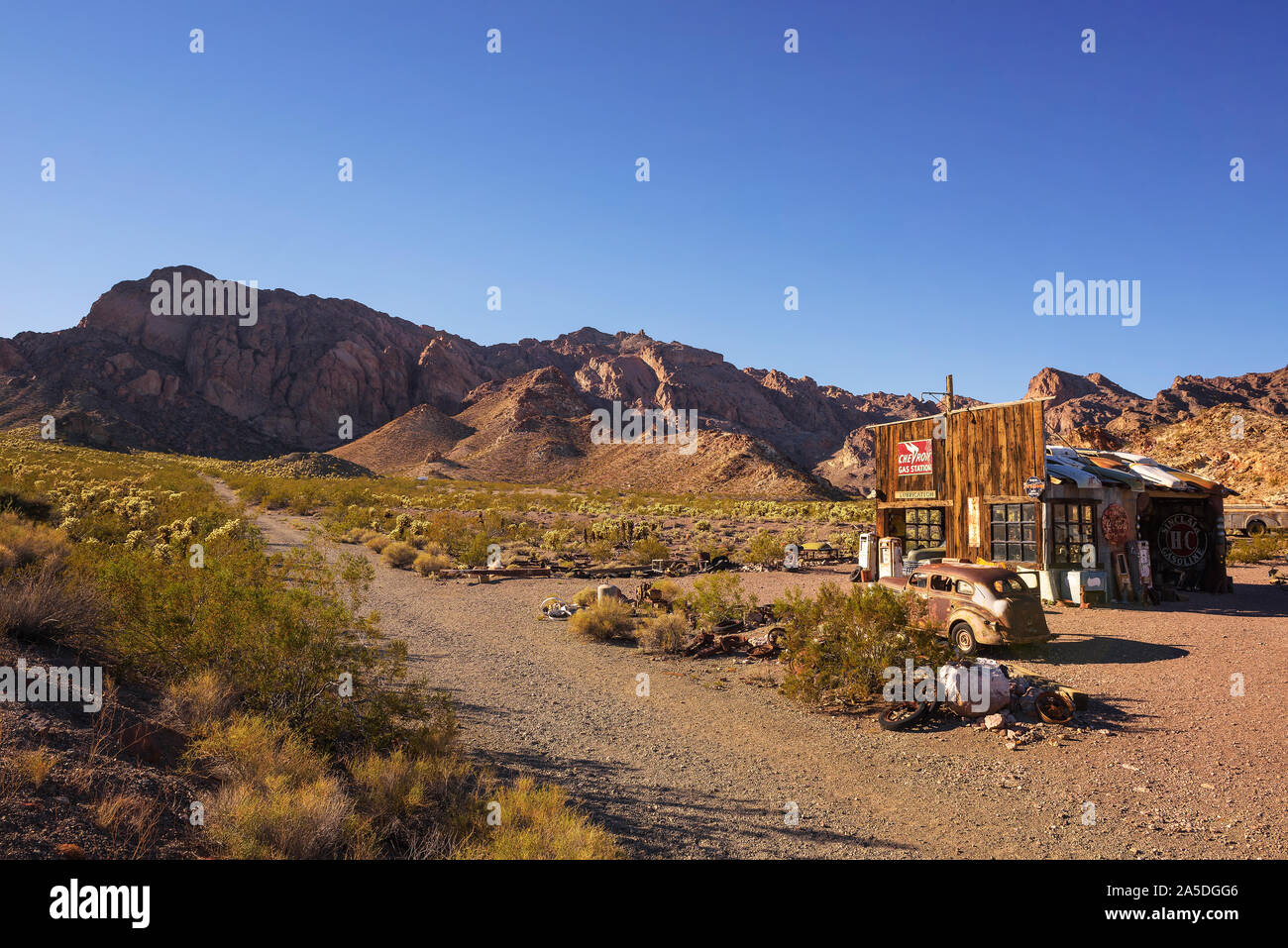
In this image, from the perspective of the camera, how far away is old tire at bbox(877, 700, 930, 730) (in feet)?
26.9

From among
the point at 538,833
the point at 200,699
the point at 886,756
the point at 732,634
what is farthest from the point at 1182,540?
the point at 200,699

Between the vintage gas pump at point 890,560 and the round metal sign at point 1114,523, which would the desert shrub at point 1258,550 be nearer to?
the round metal sign at point 1114,523

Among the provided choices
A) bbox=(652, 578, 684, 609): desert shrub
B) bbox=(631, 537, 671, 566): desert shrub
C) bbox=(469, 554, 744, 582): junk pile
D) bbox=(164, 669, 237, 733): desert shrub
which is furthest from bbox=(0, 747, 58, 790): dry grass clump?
bbox=(631, 537, 671, 566): desert shrub

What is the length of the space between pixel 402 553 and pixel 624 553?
8247 mm

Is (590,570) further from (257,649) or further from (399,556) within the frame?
(257,649)

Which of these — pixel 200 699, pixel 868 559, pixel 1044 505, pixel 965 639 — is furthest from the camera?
pixel 868 559

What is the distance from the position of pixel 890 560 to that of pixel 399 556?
16.2m

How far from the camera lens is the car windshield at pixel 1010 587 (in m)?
11.3

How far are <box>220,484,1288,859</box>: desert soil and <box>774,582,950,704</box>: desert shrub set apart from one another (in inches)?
17.8

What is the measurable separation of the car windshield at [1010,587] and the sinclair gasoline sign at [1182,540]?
1081 centimetres

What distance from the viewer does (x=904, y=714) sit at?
27.6 feet

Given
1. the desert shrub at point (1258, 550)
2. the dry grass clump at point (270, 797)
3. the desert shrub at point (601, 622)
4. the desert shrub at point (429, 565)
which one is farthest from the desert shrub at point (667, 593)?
the desert shrub at point (1258, 550)
